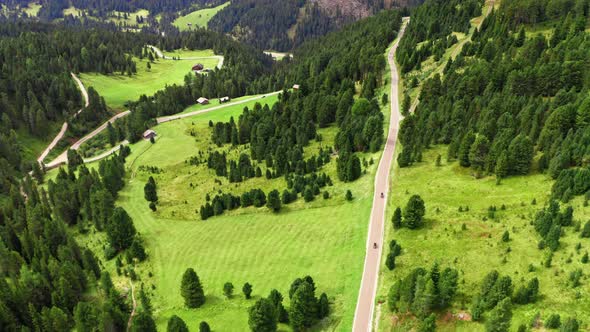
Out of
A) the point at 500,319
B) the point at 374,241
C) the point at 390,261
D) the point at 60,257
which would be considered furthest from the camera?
the point at 60,257

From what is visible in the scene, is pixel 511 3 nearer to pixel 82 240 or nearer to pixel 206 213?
pixel 206 213

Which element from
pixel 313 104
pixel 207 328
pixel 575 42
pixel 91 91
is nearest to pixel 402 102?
pixel 313 104

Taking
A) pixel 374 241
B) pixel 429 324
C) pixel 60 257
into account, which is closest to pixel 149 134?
pixel 60 257

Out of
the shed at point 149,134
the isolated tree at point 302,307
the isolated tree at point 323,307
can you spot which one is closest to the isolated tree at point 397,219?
the isolated tree at point 323,307

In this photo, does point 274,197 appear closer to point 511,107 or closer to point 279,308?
point 279,308

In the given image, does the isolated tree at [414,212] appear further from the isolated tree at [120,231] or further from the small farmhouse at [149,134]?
the small farmhouse at [149,134]

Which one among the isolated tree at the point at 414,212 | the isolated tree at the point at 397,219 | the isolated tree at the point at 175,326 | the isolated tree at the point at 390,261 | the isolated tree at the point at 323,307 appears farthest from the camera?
the isolated tree at the point at 397,219

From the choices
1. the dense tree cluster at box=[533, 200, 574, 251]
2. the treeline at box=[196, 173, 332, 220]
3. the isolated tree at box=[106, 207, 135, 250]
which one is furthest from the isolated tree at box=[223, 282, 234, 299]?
the dense tree cluster at box=[533, 200, 574, 251]
